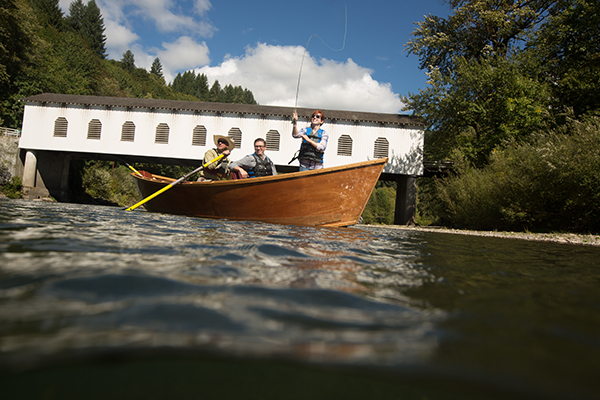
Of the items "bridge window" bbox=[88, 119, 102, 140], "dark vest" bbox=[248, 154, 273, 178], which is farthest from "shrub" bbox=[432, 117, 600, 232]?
"bridge window" bbox=[88, 119, 102, 140]

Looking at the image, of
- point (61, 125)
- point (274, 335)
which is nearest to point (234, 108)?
point (61, 125)

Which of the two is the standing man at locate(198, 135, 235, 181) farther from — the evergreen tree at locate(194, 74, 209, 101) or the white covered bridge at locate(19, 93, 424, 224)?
the evergreen tree at locate(194, 74, 209, 101)

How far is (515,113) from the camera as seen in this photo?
1630cm

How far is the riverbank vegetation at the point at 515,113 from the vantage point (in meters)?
9.84

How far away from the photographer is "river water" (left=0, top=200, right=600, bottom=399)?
73cm

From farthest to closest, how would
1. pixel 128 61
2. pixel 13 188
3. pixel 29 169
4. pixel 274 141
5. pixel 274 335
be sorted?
pixel 128 61
pixel 29 169
pixel 13 188
pixel 274 141
pixel 274 335

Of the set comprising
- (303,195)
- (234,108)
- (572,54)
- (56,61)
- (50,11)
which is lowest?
(303,195)

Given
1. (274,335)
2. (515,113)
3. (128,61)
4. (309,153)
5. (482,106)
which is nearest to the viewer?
(274,335)

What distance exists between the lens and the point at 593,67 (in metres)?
15.0

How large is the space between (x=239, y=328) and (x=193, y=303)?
0.27 meters

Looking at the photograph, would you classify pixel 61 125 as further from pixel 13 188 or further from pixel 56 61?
pixel 56 61

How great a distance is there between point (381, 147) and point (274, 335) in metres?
18.6

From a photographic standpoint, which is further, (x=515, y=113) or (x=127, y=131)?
(x=127, y=131)

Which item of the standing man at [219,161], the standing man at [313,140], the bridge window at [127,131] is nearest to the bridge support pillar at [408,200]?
the standing man at [219,161]
